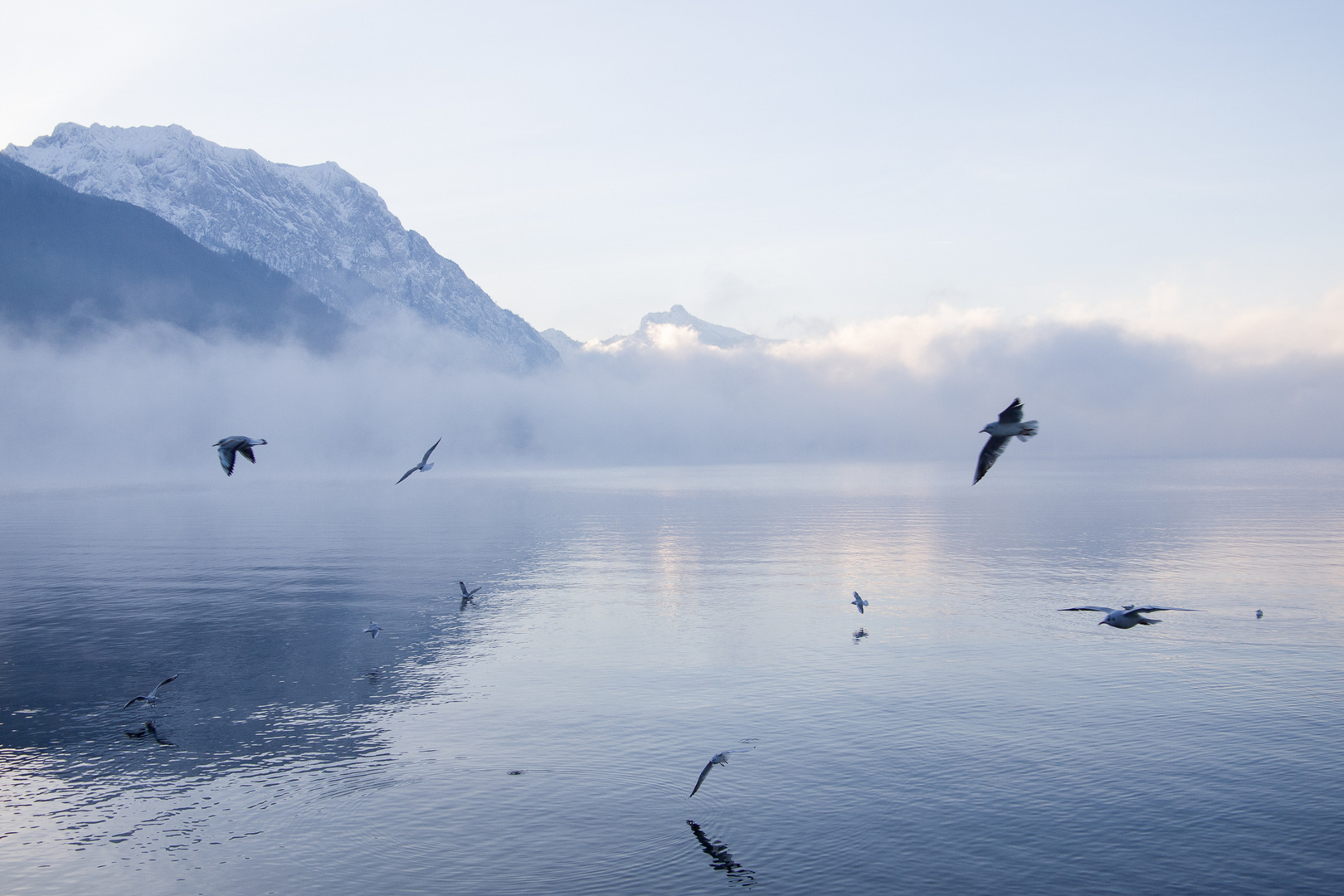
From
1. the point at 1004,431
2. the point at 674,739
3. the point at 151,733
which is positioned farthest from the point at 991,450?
the point at 151,733

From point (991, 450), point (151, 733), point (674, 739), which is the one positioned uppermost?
point (991, 450)

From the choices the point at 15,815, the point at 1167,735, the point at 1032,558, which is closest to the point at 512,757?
the point at 15,815

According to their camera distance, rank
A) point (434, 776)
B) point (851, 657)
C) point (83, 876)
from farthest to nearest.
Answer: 1. point (851, 657)
2. point (434, 776)
3. point (83, 876)

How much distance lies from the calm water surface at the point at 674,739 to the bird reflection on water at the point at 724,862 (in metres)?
0.16

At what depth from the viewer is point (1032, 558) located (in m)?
140

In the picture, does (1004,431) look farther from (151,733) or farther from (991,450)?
(151,733)

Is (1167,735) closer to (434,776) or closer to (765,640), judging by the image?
(765,640)

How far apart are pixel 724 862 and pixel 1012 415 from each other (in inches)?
1005

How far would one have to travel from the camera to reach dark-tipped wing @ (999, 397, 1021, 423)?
26898mm

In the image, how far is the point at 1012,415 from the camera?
2755 centimetres

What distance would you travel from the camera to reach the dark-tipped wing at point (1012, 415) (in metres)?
26.9

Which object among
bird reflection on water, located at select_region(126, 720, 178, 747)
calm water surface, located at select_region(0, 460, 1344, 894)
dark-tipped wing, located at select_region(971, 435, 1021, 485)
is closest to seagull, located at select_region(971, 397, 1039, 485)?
dark-tipped wing, located at select_region(971, 435, 1021, 485)

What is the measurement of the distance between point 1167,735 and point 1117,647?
93.2ft

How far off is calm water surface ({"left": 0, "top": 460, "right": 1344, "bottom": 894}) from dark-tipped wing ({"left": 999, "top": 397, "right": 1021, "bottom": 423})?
22.9 m
